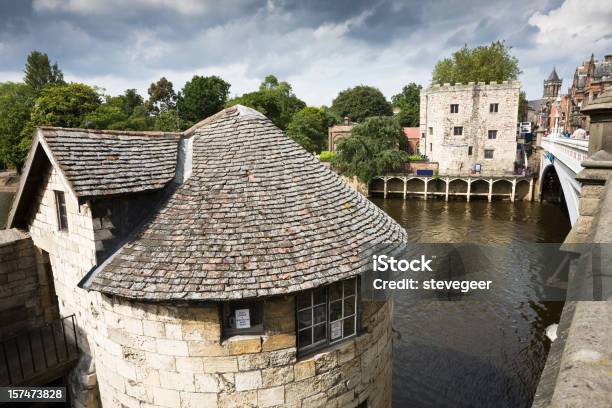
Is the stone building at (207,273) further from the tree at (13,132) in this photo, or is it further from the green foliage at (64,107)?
the tree at (13,132)

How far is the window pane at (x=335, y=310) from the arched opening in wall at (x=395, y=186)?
38657mm

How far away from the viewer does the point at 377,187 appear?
44844 mm

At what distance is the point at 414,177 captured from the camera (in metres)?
43.0

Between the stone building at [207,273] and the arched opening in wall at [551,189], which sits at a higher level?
the stone building at [207,273]

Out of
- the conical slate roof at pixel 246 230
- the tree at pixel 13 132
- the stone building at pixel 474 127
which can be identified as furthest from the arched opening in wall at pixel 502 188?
the tree at pixel 13 132

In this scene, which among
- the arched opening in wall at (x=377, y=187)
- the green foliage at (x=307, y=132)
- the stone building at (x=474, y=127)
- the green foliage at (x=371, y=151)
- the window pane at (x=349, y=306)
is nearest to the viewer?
the window pane at (x=349, y=306)

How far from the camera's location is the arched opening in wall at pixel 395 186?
4428 centimetres

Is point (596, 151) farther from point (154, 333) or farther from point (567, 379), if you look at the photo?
point (154, 333)

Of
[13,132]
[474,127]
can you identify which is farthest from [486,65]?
[13,132]

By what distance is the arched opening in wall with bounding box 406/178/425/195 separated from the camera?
44.0m

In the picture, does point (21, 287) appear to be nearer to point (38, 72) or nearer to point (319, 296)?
point (319, 296)

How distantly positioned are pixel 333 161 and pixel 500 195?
18.0 m

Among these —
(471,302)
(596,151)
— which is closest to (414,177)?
(471,302)

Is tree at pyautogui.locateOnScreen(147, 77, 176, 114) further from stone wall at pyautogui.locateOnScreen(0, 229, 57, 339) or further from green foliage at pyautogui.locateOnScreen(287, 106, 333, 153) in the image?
stone wall at pyautogui.locateOnScreen(0, 229, 57, 339)
